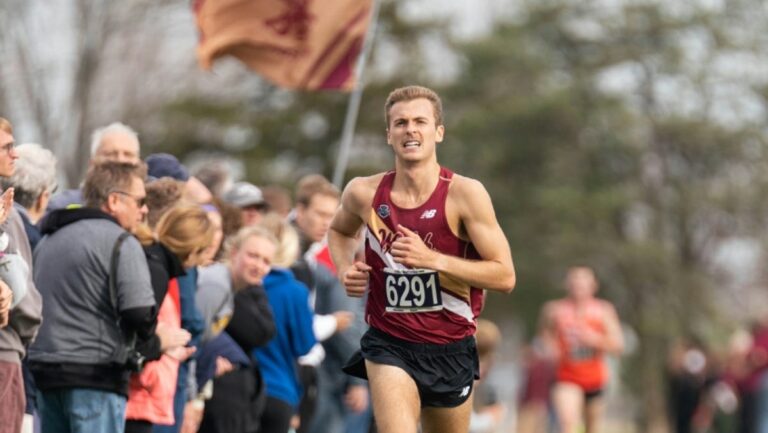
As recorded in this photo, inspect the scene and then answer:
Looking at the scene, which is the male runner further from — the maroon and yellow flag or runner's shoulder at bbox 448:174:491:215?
the maroon and yellow flag

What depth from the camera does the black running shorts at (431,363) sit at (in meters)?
8.80

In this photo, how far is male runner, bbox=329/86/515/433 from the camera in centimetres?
868

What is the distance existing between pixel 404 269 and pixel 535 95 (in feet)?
133

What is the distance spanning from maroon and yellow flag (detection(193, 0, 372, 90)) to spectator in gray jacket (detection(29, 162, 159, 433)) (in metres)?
6.47

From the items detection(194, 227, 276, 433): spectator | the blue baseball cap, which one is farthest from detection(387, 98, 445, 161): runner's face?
the blue baseball cap

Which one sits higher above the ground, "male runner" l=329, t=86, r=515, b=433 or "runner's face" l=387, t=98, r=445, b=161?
"runner's face" l=387, t=98, r=445, b=161

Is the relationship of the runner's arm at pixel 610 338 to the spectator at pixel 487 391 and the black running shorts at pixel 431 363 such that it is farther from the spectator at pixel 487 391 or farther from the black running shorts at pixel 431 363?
the black running shorts at pixel 431 363

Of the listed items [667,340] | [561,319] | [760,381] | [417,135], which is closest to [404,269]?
[417,135]

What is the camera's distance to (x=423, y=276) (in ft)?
28.5

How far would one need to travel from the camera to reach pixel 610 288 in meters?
48.3

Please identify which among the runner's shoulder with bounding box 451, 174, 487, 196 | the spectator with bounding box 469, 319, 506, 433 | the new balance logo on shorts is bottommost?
the spectator with bounding box 469, 319, 506, 433

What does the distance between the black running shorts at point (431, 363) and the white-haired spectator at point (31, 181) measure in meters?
1.93

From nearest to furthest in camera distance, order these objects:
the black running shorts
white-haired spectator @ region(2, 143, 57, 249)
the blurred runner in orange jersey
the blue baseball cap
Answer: the black running shorts < white-haired spectator @ region(2, 143, 57, 249) < the blue baseball cap < the blurred runner in orange jersey

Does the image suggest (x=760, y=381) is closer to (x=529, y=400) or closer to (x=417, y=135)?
(x=529, y=400)
